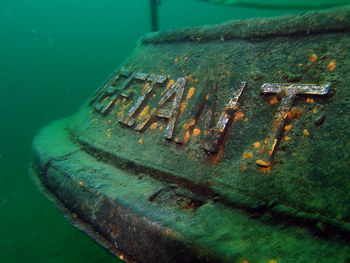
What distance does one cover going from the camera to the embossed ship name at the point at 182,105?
4.66 ft

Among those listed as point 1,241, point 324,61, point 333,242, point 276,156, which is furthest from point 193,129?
point 1,241

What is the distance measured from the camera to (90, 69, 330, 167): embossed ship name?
1.42m

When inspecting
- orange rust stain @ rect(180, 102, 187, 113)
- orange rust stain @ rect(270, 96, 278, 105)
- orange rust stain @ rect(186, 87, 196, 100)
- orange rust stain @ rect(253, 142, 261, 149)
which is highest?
orange rust stain @ rect(270, 96, 278, 105)

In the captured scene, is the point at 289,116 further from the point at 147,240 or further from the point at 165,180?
the point at 147,240

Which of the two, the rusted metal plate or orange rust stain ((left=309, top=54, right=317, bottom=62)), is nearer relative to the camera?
the rusted metal plate

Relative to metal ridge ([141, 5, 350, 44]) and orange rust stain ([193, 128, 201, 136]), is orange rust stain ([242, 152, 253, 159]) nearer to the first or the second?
orange rust stain ([193, 128, 201, 136])

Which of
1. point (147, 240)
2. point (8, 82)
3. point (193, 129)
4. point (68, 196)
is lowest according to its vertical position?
point (8, 82)

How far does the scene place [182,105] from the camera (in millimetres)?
1986

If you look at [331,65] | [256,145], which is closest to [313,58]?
[331,65]

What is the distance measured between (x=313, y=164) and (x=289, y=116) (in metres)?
0.32

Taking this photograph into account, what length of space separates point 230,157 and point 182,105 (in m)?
0.67

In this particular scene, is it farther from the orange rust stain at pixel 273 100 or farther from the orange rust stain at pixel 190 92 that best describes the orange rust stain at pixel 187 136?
the orange rust stain at pixel 273 100

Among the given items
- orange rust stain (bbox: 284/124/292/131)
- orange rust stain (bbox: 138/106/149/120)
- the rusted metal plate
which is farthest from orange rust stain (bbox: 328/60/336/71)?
orange rust stain (bbox: 138/106/149/120)

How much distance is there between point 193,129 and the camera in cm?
178
